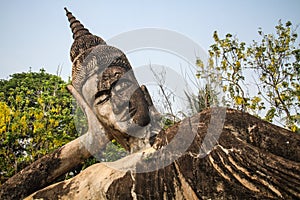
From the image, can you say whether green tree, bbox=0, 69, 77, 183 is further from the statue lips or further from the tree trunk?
the tree trunk

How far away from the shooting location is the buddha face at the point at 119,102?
10.3 ft

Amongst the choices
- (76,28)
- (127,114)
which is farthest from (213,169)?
(76,28)

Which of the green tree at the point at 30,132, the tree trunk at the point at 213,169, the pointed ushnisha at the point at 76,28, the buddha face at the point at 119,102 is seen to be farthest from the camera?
the green tree at the point at 30,132

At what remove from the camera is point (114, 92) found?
327 centimetres

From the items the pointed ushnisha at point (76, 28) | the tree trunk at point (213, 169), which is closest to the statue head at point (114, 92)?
the pointed ushnisha at point (76, 28)

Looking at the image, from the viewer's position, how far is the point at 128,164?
2.55 meters

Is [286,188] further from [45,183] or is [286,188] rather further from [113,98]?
[45,183]

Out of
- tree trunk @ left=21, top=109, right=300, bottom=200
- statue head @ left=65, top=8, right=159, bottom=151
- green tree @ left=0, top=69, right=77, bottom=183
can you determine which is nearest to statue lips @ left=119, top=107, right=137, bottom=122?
statue head @ left=65, top=8, right=159, bottom=151

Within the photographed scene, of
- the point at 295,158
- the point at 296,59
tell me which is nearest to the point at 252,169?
the point at 295,158

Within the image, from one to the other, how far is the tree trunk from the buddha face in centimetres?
59

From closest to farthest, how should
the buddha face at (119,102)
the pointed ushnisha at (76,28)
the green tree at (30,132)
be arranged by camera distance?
the buddha face at (119,102), the pointed ushnisha at (76,28), the green tree at (30,132)

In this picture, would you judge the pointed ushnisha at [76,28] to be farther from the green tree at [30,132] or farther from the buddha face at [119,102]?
the green tree at [30,132]

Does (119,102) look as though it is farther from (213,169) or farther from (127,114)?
(213,169)

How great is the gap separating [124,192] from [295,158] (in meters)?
1.20
